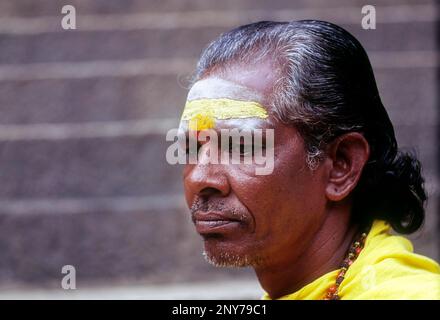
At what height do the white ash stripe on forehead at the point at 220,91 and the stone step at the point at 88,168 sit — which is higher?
the stone step at the point at 88,168

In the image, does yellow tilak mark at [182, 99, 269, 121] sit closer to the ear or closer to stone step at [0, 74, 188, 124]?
the ear


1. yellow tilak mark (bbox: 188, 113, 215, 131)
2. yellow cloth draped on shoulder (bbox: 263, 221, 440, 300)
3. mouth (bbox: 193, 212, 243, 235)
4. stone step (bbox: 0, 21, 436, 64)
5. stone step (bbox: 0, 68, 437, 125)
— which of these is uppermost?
stone step (bbox: 0, 21, 436, 64)

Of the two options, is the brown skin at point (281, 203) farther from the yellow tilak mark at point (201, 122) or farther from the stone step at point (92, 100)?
the stone step at point (92, 100)

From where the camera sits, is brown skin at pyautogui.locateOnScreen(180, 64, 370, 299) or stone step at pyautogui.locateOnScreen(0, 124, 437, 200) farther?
stone step at pyautogui.locateOnScreen(0, 124, 437, 200)

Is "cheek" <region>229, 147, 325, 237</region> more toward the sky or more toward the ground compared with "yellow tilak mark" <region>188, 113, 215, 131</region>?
more toward the ground

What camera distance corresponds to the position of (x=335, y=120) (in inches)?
116

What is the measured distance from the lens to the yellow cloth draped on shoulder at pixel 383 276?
2625 millimetres

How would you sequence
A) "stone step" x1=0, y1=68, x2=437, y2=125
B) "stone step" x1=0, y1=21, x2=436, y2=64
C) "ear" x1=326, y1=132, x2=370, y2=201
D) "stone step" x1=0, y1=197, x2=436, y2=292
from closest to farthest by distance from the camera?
1. "ear" x1=326, y1=132, x2=370, y2=201
2. "stone step" x1=0, y1=197, x2=436, y2=292
3. "stone step" x1=0, y1=68, x2=437, y2=125
4. "stone step" x1=0, y1=21, x2=436, y2=64

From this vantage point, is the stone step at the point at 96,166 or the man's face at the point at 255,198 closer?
the man's face at the point at 255,198

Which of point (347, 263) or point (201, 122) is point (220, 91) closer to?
point (201, 122)

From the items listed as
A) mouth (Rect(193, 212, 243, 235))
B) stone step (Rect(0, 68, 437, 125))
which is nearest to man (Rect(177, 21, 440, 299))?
mouth (Rect(193, 212, 243, 235))

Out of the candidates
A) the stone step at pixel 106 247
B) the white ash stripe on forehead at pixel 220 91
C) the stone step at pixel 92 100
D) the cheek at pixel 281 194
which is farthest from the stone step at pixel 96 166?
the cheek at pixel 281 194

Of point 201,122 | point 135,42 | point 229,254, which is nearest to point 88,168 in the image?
point 135,42

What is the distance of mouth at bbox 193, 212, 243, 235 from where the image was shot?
9.52 ft
